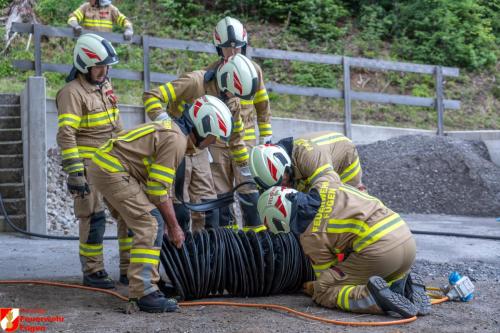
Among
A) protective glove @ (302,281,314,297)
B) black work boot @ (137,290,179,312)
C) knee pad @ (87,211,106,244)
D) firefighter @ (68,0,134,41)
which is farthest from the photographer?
firefighter @ (68,0,134,41)

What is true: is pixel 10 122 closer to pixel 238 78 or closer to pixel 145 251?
pixel 238 78

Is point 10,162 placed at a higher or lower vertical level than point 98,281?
higher

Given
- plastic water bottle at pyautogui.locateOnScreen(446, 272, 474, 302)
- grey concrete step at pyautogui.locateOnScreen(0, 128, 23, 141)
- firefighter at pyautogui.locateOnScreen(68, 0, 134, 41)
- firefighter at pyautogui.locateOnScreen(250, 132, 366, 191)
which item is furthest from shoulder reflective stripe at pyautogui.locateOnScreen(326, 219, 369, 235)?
firefighter at pyautogui.locateOnScreen(68, 0, 134, 41)

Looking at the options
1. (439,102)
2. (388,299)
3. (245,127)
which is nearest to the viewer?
(388,299)

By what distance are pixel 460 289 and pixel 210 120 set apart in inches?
95.0

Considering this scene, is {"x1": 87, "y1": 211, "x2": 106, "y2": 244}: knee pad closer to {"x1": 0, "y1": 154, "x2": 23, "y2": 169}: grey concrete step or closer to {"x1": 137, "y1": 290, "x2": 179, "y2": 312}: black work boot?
{"x1": 137, "y1": 290, "x2": 179, "y2": 312}: black work boot

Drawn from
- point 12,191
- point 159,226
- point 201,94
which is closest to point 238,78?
point 201,94

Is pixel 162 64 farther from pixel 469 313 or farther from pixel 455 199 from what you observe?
pixel 469 313

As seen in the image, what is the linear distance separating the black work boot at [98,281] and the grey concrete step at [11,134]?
4727 millimetres

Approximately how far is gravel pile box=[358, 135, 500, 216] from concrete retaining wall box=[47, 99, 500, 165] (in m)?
0.51

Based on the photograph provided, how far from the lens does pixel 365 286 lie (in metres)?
5.52

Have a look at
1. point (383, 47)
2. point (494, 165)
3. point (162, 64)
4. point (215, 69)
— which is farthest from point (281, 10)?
point (215, 69)

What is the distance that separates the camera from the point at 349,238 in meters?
5.66

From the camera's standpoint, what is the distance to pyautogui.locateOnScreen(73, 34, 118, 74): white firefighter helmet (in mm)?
6699
